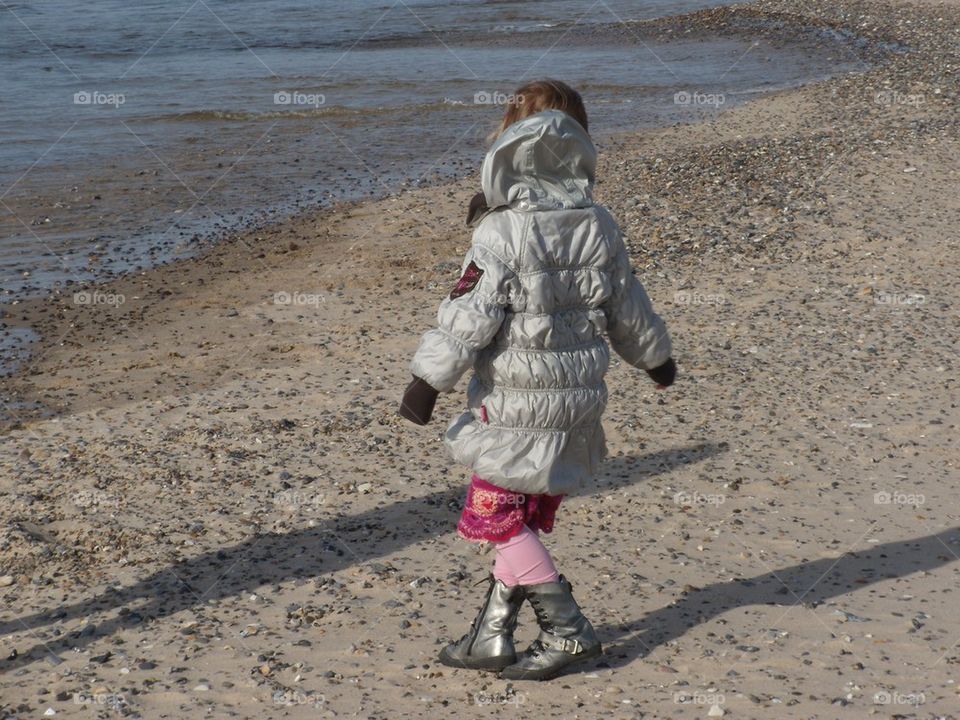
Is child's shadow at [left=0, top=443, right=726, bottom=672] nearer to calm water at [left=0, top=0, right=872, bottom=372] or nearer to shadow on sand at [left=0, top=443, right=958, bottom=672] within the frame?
shadow on sand at [left=0, top=443, right=958, bottom=672]

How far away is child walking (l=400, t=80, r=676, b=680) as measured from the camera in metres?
3.68

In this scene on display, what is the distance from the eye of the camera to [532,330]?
3715mm

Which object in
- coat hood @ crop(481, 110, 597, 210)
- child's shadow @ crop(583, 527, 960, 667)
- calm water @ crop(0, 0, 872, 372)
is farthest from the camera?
calm water @ crop(0, 0, 872, 372)

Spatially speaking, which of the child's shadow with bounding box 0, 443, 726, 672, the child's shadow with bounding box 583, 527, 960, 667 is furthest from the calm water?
the child's shadow with bounding box 583, 527, 960, 667

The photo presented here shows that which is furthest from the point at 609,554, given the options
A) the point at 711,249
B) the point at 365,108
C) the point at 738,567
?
the point at 365,108

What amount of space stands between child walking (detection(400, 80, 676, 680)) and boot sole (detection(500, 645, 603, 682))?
0.94 ft

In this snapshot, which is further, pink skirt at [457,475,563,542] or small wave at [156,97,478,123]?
small wave at [156,97,478,123]

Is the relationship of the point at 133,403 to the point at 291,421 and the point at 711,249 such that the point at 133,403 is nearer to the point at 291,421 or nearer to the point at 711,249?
the point at 291,421

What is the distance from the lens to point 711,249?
9500mm

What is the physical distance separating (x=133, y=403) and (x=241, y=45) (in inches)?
814

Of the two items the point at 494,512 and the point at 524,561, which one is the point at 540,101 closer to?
the point at 494,512

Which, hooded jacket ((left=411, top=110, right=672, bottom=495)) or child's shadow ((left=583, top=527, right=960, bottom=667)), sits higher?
hooded jacket ((left=411, top=110, right=672, bottom=495))

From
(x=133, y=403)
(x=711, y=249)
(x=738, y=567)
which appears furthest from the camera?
(x=711, y=249)

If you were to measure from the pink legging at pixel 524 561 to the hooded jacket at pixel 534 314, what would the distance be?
0.77ft
